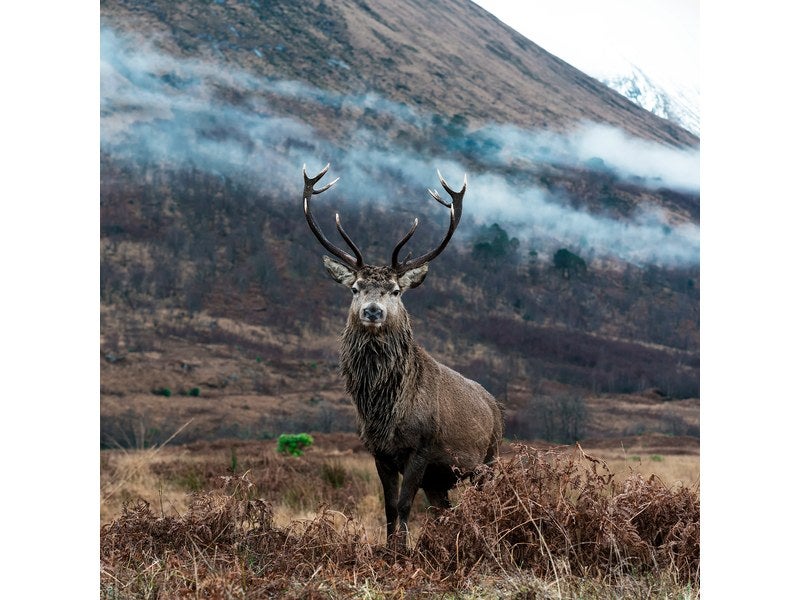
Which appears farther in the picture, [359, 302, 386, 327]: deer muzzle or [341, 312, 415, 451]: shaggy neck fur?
[341, 312, 415, 451]: shaggy neck fur

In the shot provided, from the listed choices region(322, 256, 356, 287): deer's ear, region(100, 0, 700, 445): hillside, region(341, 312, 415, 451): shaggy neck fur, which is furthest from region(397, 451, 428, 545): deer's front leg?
region(100, 0, 700, 445): hillside

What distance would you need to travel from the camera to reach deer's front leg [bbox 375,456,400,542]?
631 centimetres

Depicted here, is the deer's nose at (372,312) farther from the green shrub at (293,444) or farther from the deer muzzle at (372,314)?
the green shrub at (293,444)

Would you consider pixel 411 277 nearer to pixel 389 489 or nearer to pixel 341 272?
pixel 341 272

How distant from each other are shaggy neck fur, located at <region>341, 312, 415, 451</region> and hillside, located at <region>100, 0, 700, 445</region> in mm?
24757

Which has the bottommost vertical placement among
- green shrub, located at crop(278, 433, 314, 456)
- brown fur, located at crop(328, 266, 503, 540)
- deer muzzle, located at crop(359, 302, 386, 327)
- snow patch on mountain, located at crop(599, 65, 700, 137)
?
green shrub, located at crop(278, 433, 314, 456)

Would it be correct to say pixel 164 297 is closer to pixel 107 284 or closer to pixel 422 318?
pixel 107 284

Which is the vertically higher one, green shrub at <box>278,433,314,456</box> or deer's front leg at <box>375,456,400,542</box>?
deer's front leg at <box>375,456,400,542</box>

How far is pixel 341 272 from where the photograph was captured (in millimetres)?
6746

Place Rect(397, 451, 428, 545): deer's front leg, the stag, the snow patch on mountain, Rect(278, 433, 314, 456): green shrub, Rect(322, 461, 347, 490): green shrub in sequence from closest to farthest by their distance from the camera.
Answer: Rect(397, 451, 428, 545): deer's front leg, the stag, the snow patch on mountain, Rect(322, 461, 347, 490): green shrub, Rect(278, 433, 314, 456): green shrub

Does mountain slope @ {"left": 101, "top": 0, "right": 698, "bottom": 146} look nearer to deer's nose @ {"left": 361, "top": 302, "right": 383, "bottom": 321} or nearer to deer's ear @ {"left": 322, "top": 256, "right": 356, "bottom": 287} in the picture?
deer's ear @ {"left": 322, "top": 256, "right": 356, "bottom": 287}

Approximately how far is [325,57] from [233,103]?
213 inches

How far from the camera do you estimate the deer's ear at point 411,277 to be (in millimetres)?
6688

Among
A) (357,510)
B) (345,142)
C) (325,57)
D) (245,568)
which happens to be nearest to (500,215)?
(345,142)
